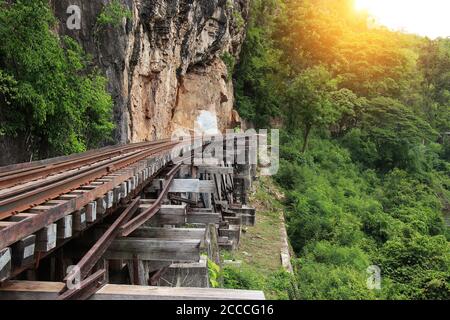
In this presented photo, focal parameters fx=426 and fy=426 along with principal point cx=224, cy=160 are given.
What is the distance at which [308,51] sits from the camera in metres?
35.3

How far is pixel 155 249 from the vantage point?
4.21m

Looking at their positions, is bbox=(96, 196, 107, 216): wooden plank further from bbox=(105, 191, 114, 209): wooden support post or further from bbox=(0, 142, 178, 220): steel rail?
bbox=(0, 142, 178, 220): steel rail

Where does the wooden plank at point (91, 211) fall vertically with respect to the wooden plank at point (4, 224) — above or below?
below

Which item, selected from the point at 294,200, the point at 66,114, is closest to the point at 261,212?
the point at 294,200

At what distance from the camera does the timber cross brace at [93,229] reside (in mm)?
2787

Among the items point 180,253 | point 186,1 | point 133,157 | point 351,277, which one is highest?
point 186,1

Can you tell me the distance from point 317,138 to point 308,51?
7.33 meters

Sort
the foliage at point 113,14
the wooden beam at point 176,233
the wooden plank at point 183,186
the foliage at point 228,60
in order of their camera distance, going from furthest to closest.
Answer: the foliage at point 228,60
the foliage at point 113,14
the wooden plank at point 183,186
the wooden beam at point 176,233

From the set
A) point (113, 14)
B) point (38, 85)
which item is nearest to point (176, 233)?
point (38, 85)

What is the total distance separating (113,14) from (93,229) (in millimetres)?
11812

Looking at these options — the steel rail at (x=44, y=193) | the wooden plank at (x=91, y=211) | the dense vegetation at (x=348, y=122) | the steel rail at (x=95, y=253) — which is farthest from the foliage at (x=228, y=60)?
the wooden plank at (x=91, y=211)

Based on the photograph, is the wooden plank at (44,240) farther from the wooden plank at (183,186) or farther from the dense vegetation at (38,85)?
the dense vegetation at (38,85)

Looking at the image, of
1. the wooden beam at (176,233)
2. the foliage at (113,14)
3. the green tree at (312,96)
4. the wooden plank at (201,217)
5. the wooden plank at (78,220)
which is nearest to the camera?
the wooden plank at (78,220)
